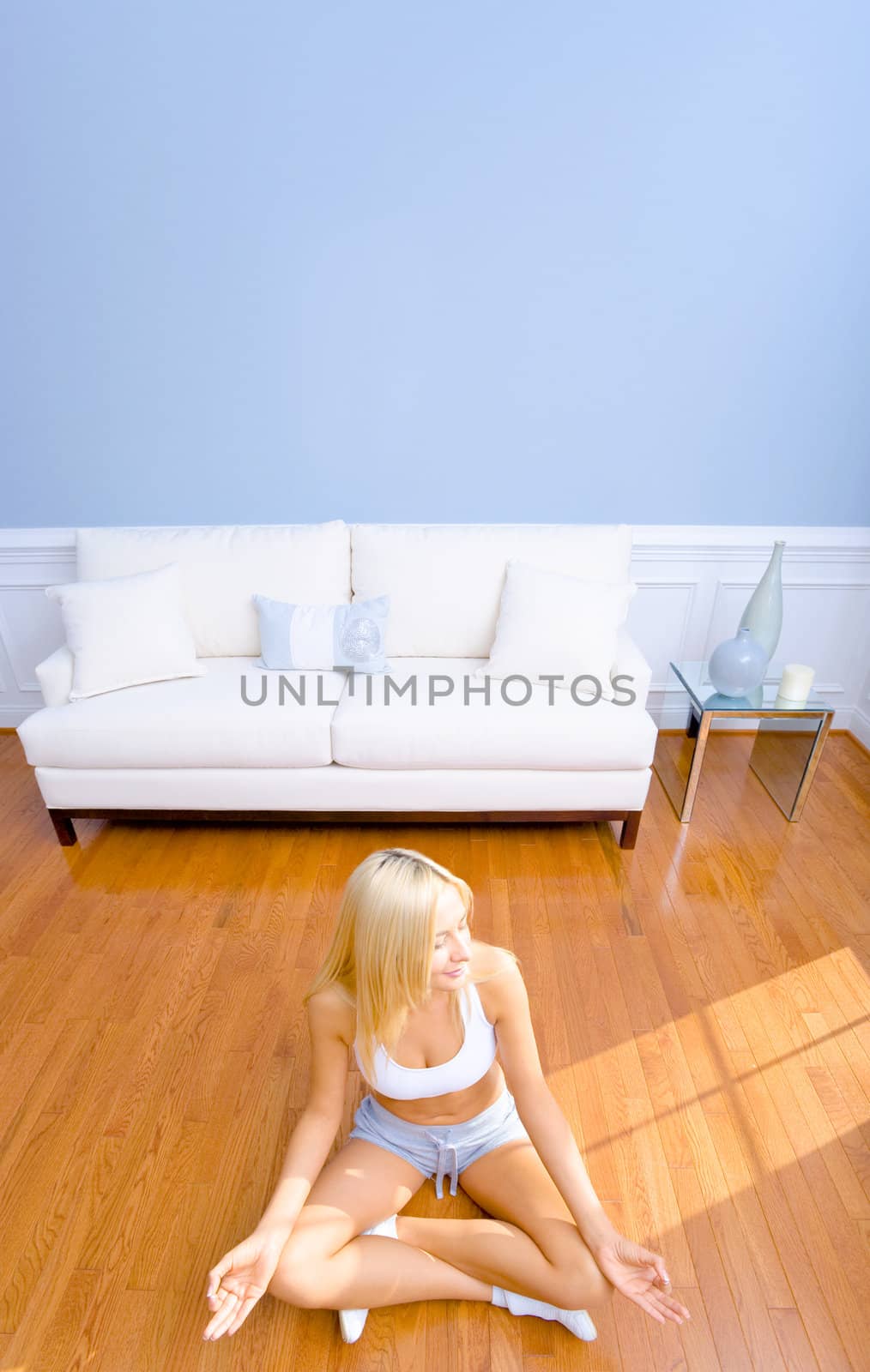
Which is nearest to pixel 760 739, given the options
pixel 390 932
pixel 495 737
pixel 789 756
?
pixel 789 756

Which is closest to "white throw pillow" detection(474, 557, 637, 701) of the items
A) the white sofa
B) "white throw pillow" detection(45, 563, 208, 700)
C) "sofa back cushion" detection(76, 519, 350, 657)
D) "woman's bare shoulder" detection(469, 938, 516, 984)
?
Result: the white sofa

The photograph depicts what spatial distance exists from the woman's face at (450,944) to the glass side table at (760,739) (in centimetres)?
156

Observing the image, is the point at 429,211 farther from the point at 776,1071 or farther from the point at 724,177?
the point at 776,1071

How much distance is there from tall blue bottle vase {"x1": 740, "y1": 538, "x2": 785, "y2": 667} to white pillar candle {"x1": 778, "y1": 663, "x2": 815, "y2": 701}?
0.28ft

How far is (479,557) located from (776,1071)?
68.8 inches

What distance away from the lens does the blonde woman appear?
3.55 ft

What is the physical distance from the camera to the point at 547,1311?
1224mm

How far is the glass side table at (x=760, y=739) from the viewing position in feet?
7.82

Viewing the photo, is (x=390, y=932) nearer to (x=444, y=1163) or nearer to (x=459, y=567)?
(x=444, y=1163)

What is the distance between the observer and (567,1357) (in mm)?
1207

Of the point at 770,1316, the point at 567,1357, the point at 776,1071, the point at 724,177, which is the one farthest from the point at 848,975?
the point at 724,177

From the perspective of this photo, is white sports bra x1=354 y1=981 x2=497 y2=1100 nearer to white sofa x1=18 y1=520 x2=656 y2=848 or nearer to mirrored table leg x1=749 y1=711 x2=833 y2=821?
white sofa x1=18 y1=520 x2=656 y2=848

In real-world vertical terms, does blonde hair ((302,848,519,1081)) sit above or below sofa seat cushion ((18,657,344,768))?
above

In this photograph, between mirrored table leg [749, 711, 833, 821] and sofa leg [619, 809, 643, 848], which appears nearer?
sofa leg [619, 809, 643, 848]
